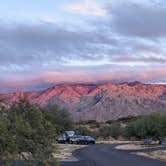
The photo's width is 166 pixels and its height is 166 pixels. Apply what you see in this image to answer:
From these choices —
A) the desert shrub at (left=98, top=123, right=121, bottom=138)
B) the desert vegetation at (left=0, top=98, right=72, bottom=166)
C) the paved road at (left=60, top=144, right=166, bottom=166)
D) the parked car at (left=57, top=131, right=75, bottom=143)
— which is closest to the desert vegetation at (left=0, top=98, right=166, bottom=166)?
the desert vegetation at (left=0, top=98, right=72, bottom=166)

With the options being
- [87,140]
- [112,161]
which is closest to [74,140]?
[87,140]

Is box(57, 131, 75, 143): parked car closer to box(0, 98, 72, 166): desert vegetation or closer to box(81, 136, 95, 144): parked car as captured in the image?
box(81, 136, 95, 144): parked car

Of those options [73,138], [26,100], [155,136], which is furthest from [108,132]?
[26,100]

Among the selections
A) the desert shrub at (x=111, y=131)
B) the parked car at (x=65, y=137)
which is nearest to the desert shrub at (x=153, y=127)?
the parked car at (x=65, y=137)

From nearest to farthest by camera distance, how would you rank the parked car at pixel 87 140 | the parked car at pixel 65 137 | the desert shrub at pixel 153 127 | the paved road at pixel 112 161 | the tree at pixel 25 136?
the tree at pixel 25 136 → the paved road at pixel 112 161 → the desert shrub at pixel 153 127 → the parked car at pixel 87 140 → the parked car at pixel 65 137

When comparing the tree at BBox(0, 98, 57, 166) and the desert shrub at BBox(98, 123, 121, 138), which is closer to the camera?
the tree at BBox(0, 98, 57, 166)

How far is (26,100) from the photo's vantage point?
17.2 metres

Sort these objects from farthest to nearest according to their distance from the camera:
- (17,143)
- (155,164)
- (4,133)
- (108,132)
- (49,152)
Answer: (108,132) → (155,164) → (49,152) → (17,143) → (4,133)

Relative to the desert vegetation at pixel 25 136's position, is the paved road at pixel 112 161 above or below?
below

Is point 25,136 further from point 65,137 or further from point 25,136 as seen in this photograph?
point 65,137

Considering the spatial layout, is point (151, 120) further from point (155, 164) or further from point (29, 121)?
point (29, 121)

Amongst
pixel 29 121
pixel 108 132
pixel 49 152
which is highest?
pixel 29 121

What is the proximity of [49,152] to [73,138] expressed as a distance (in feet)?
225

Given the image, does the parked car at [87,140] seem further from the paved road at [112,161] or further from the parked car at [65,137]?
the paved road at [112,161]
